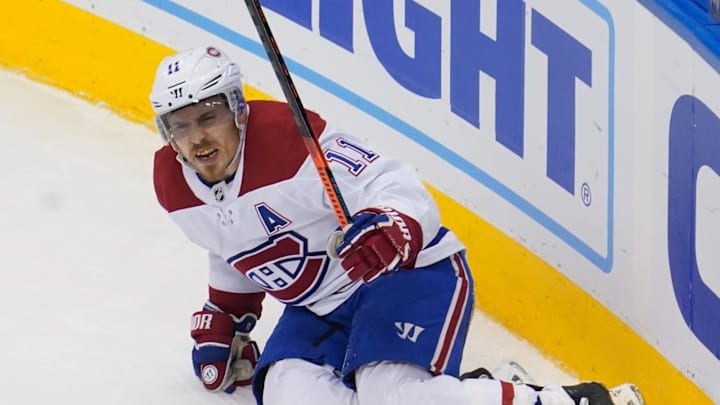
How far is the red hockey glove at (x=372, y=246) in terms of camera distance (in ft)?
8.91

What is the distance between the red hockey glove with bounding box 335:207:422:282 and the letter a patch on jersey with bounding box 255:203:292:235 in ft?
1.31

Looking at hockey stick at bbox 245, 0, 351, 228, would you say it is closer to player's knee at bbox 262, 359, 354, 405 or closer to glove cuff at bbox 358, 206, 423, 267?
glove cuff at bbox 358, 206, 423, 267

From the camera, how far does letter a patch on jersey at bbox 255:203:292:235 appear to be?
123 inches

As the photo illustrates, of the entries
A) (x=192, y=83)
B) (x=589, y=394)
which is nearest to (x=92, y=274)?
(x=192, y=83)

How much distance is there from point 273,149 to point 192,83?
0.74ft

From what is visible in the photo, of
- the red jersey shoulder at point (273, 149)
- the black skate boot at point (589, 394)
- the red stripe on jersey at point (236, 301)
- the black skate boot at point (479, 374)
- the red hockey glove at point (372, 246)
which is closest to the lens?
the red hockey glove at point (372, 246)

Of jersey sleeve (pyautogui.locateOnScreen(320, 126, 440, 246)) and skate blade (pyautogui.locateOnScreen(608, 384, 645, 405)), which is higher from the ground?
jersey sleeve (pyautogui.locateOnScreen(320, 126, 440, 246))

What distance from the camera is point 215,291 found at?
3.45m

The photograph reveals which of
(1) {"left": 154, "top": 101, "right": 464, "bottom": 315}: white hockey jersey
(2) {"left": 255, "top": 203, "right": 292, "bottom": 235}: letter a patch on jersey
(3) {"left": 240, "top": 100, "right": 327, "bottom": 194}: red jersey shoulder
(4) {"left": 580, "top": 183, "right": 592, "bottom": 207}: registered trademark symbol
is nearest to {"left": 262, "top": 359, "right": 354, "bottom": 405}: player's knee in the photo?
(1) {"left": 154, "top": 101, "right": 464, "bottom": 315}: white hockey jersey

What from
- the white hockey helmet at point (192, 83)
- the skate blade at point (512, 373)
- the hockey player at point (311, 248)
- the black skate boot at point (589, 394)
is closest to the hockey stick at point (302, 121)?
the hockey player at point (311, 248)

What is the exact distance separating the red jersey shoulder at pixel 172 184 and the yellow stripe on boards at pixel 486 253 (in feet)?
2.64

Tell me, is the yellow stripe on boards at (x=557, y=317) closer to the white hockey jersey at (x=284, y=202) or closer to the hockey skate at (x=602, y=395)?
the hockey skate at (x=602, y=395)

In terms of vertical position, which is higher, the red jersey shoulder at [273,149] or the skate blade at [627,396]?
the red jersey shoulder at [273,149]

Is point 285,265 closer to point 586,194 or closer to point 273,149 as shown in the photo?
point 273,149
